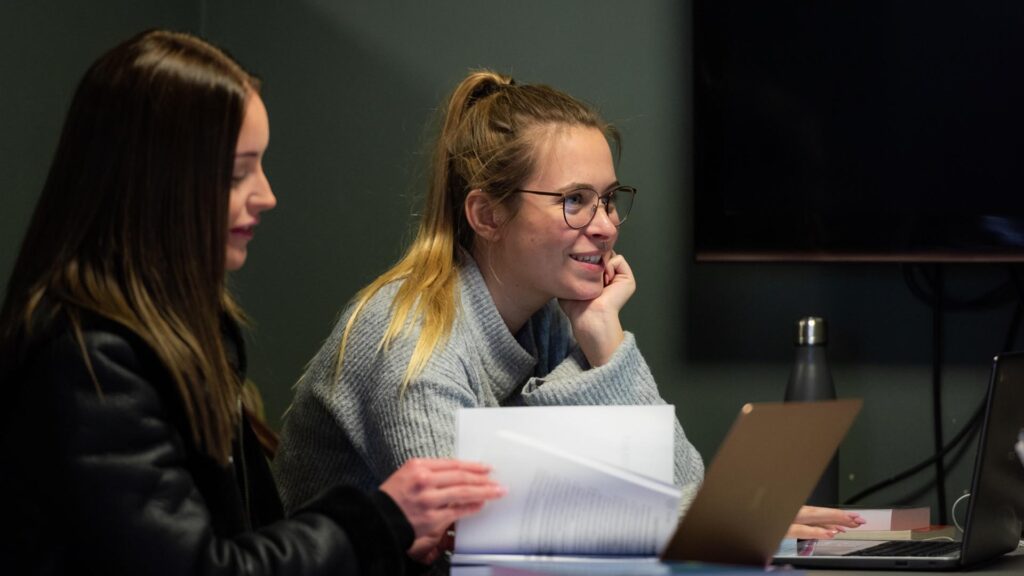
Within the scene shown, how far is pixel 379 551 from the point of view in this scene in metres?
1.26

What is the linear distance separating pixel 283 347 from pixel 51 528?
4.96 ft

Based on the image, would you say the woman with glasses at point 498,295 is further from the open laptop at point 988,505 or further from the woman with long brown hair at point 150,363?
the woman with long brown hair at point 150,363

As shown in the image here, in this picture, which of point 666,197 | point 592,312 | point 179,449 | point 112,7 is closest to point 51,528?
point 179,449

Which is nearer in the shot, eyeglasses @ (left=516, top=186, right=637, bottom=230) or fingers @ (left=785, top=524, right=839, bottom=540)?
fingers @ (left=785, top=524, right=839, bottom=540)

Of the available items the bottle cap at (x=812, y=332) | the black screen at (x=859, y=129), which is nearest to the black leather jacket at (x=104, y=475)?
the bottle cap at (x=812, y=332)

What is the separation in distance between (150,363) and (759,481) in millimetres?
563

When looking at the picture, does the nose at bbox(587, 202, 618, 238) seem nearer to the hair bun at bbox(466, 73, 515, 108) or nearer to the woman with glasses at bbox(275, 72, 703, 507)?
the woman with glasses at bbox(275, 72, 703, 507)

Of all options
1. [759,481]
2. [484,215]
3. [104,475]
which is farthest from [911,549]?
[104,475]

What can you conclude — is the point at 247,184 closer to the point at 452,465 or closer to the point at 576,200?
the point at 452,465

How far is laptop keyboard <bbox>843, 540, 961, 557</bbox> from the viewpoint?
1586 millimetres

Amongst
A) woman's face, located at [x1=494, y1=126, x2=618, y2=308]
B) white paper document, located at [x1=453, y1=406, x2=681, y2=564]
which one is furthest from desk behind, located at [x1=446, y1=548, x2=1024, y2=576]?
woman's face, located at [x1=494, y1=126, x2=618, y2=308]

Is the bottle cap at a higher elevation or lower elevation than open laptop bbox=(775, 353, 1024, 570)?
higher

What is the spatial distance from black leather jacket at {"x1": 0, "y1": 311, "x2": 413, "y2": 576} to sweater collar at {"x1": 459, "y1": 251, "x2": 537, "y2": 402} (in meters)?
0.69

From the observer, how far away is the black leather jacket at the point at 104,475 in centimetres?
111
